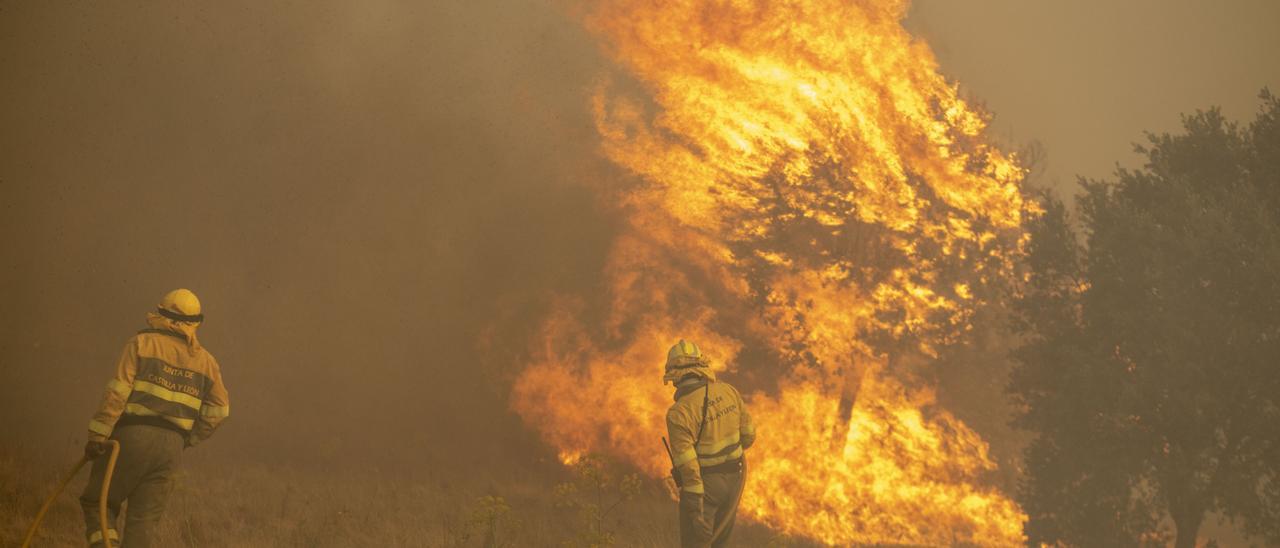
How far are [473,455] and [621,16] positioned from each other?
11.4m

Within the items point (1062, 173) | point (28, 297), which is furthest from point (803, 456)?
point (1062, 173)

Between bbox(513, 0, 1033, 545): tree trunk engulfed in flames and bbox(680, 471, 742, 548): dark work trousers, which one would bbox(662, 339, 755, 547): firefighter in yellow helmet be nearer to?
bbox(680, 471, 742, 548): dark work trousers

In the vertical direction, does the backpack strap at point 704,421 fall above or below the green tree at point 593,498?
above

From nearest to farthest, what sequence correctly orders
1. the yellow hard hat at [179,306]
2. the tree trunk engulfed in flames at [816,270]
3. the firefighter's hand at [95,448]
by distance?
the firefighter's hand at [95,448] < the yellow hard hat at [179,306] < the tree trunk engulfed in flames at [816,270]

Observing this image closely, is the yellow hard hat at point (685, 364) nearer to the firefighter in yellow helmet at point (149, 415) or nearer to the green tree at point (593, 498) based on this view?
the green tree at point (593, 498)

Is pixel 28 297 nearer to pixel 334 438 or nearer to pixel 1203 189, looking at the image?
pixel 334 438

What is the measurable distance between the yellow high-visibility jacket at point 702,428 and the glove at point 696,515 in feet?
0.30

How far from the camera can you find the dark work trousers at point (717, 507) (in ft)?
30.3

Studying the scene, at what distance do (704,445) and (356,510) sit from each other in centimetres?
771

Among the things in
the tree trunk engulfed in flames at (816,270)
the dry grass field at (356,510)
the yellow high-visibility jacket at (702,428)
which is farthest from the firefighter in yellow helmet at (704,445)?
the tree trunk engulfed in flames at (816,270)

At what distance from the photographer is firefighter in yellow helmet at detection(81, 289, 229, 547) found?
761 centimetres

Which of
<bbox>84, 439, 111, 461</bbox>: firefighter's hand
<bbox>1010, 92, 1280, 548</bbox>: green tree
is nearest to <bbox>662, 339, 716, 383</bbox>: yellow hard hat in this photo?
<bbox>84, 439, 111, 461</bbox>: firefighter's hand

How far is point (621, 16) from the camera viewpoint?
24.4m

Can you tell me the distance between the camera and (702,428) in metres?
9.26
